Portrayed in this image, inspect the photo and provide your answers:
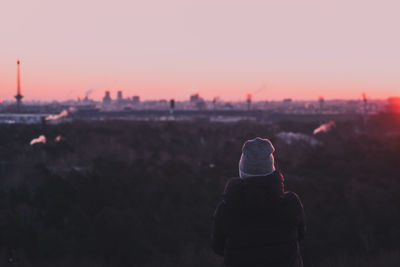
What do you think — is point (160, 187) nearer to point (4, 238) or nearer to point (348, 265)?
point (4, 238)

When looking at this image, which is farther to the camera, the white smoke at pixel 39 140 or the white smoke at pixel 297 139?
the white smoke at pixel 297 139

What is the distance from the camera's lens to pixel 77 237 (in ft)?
47.4

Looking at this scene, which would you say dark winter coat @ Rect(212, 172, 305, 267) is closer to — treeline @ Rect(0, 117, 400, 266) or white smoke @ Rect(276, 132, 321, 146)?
treeline @ Rect(0, 117, 400, 266)

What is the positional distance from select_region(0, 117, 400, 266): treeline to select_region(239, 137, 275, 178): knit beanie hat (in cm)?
845

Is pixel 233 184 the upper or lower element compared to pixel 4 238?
upper

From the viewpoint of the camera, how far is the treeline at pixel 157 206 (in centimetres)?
1300

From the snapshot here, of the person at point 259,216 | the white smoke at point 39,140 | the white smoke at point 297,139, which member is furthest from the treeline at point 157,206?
the person at point 259,216

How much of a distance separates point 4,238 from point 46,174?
858 centimetres

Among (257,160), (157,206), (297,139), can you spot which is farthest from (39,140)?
(257,160)

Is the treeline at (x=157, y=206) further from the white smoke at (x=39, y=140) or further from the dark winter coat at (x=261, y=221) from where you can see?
the dark winter coat at (x=261, y=221)

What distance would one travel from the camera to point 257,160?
321 centimetres

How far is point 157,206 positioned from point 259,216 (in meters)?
15.2

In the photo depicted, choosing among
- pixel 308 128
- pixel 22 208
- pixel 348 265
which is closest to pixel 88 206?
pixel 22 208

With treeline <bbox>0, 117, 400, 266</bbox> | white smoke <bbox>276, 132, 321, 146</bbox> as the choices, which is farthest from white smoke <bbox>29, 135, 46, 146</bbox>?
white smoke <bbox>276, 132, 321, 146</bbox>
